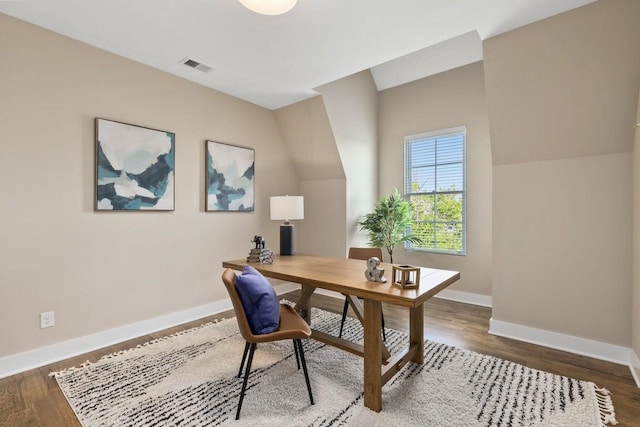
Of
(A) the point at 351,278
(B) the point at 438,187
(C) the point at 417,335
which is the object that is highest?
(B) the point at 438,187

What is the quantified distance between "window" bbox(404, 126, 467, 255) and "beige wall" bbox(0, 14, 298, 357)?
2857mm

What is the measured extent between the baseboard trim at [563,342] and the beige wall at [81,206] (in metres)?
3.23

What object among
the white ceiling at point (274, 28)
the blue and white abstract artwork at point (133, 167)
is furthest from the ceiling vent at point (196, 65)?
the blue and white abstract artwork at point (133, 167)

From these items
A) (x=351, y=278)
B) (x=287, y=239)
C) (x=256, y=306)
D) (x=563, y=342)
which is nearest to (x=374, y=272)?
(x=351, y=278)

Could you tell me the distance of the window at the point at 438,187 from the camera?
13.8ft

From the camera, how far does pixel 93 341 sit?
274 centimetres

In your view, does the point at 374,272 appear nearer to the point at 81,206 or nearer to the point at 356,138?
the point at 81,206

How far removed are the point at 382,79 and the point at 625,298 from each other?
3.93 meters

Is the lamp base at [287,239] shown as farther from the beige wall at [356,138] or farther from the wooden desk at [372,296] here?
the beige wall at [356,138]

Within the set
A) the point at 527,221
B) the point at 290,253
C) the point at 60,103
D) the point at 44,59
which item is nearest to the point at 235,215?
the point at 290,253

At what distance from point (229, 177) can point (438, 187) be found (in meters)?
2.91

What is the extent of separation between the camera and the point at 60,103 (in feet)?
8.45

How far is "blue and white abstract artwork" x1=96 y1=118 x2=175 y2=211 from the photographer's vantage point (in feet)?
9.18

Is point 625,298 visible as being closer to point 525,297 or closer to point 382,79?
point 525,297
